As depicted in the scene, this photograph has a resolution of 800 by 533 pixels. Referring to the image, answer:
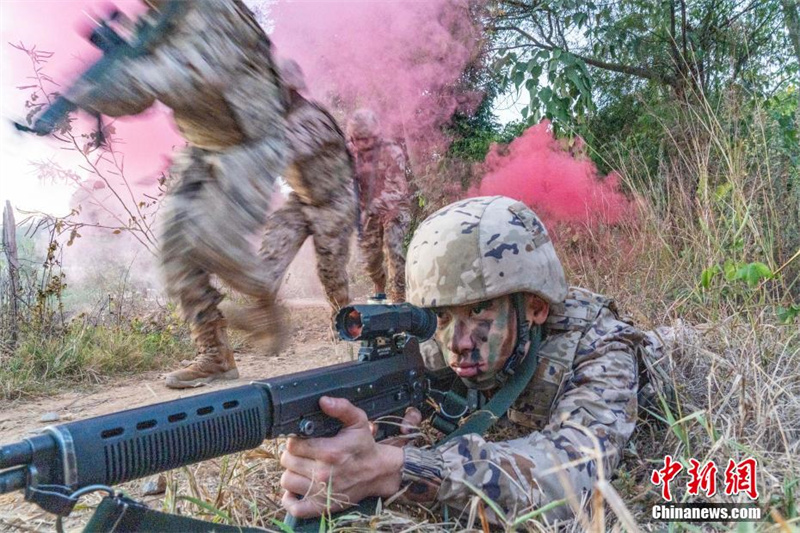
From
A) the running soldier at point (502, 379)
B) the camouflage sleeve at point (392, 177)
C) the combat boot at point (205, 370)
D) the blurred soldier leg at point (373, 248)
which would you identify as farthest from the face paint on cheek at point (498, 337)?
the camouflage sleeve at point (392, 177)

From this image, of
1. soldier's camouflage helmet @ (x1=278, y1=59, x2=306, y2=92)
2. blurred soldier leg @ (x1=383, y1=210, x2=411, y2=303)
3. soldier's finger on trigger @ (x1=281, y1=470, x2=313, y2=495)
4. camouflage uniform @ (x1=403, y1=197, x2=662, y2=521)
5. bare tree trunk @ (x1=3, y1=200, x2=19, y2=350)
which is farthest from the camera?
blurred soldier leg @ (x1=383, y1=210, x2=411, y2=303)

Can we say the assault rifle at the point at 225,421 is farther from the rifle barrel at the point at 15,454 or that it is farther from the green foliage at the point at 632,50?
the green foliage at the point at 632,50

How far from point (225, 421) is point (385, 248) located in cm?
470

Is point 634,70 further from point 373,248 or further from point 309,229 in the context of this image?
point 309,229

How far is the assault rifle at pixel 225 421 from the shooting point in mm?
1169

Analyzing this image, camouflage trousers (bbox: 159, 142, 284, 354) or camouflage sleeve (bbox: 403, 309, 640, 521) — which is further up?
camouflage trousers (bbox: 159, 142, 284, 354)

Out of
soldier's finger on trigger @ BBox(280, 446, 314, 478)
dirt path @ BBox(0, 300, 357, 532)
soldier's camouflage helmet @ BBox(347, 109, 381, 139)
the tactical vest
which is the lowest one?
dirt path @ BBox(0, 300, 357, 532)

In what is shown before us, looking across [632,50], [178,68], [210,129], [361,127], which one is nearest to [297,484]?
[210,129]

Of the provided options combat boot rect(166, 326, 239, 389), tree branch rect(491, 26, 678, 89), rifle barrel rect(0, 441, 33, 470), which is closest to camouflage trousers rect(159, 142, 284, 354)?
rifle barrel rect(0, 441, 33, 470)

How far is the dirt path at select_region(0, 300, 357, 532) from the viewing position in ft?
8.08

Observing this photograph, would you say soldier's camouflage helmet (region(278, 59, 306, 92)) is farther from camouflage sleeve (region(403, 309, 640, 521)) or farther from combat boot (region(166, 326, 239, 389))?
combat boot (region(166, 326, 239, 389))

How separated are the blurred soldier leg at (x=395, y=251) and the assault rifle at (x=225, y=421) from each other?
13.0 ft

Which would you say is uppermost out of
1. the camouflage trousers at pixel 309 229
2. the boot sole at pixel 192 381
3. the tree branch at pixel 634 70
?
the tree branch at pixel 634 70

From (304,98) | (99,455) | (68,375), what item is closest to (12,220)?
(68,375)
